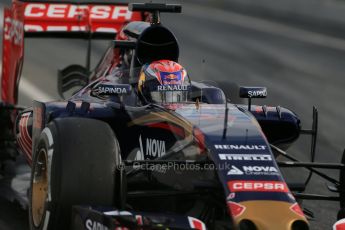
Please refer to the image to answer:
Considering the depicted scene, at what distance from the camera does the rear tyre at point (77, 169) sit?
650cm

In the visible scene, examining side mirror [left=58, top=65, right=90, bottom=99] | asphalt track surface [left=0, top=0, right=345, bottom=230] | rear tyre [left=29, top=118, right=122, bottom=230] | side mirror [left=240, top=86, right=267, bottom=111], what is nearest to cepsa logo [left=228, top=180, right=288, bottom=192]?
rear tyre [left=29, top=118, right=122, bottom=230]

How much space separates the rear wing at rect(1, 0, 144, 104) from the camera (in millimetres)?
11250

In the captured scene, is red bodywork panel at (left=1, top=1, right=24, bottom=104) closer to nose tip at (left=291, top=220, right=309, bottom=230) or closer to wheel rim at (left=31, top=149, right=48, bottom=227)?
wheel rim at (left=31, top=149, right=48, bottom=227)

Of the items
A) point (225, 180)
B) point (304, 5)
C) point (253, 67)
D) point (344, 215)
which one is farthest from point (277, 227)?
point (304, 5)

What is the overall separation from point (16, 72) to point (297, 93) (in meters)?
5.66

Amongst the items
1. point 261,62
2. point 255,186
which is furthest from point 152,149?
point 261,62

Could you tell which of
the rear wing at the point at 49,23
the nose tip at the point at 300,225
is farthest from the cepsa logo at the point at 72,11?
the nose tip at the point at 300,225

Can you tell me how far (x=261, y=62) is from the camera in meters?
18.0

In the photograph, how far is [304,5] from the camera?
2222cm

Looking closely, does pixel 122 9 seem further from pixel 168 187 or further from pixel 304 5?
pixel 304 5

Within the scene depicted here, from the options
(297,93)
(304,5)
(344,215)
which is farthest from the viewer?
(304,5)

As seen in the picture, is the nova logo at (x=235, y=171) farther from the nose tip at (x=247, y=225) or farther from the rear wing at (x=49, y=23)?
the rear wing at (x=49, y=23)

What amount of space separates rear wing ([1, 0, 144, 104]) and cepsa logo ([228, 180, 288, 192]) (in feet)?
17.9

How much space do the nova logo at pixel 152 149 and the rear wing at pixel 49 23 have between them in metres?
3.71
